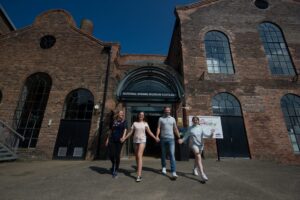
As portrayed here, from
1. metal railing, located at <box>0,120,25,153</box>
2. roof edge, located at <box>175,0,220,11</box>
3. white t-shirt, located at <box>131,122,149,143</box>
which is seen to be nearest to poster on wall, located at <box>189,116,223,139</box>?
white t-shirt, located at <box>131,122,149,143</box>

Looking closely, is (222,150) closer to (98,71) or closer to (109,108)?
(109,108)

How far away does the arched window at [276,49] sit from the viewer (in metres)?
10.8

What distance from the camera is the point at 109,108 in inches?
371

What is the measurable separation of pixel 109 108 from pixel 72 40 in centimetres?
584

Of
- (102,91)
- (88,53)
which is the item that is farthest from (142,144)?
(88,53)

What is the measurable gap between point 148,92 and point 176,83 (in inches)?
65.5

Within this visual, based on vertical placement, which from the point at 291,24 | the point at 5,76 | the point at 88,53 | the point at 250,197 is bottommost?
the point at 250,197

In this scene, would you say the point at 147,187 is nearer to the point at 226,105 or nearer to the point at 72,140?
the point at 72,140

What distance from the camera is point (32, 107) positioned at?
32.6 ft

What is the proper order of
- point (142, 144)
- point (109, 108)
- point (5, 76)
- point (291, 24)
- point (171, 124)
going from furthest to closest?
point (291, 24) < point (5, 76) < point (109, 108) < point (171, 124) < point (142, 144)

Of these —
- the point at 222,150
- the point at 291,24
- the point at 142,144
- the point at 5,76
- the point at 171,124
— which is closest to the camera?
the point at 142,144

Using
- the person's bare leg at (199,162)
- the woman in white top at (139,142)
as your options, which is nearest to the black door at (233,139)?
the person's bare leg at (199,162)

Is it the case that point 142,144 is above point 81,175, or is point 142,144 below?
above

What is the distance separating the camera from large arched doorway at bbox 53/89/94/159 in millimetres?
8742
